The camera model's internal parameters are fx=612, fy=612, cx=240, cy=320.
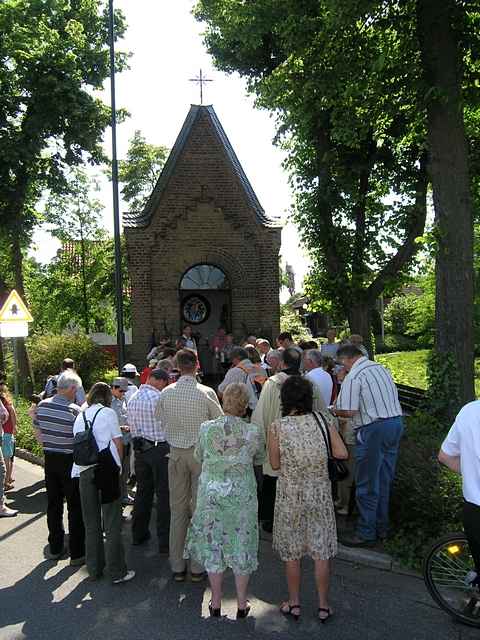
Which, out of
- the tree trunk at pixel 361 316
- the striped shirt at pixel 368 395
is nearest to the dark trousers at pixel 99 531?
the striped shirt at pixel 368 395

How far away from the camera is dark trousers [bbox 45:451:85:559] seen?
19.8ft

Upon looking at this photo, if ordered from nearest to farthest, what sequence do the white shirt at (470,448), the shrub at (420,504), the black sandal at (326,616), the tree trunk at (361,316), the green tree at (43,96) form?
the white shirt at (470,448)
the black sandal at (326,616)
the shrub at (420,504)
the tree trunk at (361,316)
the green tree at (43,96)

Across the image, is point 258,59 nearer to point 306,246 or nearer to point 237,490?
point 306,246

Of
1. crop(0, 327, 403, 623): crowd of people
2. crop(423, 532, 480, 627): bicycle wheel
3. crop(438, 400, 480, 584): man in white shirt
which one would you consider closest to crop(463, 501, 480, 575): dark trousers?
crop(438, 400, 480, 584): man in white shirt

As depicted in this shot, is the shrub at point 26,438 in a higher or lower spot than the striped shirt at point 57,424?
lower

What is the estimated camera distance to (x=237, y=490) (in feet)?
15.6

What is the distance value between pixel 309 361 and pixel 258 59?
1135 cm

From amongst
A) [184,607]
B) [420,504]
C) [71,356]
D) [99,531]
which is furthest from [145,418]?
[71,356]

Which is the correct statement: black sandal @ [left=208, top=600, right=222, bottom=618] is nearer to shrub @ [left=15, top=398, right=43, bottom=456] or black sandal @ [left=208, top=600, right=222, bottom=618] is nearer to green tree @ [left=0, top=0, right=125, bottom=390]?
shrub @ [left=15, top=398, right=43, bottom=456]

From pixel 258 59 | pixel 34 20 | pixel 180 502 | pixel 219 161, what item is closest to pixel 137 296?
pixel 219 161

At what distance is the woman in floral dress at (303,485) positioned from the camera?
4594mm

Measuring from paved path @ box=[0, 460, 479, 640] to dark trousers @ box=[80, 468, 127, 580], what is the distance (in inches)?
6.5

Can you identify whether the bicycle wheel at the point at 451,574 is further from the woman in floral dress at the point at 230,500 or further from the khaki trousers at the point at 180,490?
the khaki trousers at the point at 180,490

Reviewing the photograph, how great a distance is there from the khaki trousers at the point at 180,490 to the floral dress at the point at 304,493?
4.08 ft
